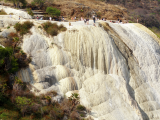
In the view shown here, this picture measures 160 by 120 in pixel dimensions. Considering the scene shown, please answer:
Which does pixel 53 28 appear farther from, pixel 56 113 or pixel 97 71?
pixel 56 113

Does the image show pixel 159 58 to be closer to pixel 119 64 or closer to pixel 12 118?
pixel 119 64

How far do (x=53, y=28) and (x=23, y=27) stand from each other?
3396 millimetres

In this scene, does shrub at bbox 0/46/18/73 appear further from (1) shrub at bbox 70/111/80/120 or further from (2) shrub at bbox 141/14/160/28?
(2) shrub at bbox 141/14/160/28

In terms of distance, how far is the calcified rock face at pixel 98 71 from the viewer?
15.4 m

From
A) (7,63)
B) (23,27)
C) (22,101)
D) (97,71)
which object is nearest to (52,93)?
(22,101)

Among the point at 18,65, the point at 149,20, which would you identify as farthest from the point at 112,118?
the point at 149,20

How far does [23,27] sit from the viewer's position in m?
18.8

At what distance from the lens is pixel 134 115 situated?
1495cm

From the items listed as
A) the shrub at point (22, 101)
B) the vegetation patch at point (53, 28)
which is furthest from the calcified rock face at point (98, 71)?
the shrub at point (22, 101)

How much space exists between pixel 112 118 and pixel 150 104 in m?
5.82

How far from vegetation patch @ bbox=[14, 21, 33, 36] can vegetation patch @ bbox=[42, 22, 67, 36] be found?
66.7 inches

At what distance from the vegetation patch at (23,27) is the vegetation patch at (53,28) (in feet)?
5.56

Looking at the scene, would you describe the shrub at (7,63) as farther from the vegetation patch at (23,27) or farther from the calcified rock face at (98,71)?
the vegetation patch at (23,27)

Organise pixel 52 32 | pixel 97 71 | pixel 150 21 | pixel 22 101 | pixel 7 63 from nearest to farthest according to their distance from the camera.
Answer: pixel 22 101 → pixel 7 63 → pixel 97 71 → pixel 52 32 → pixel 150 21
